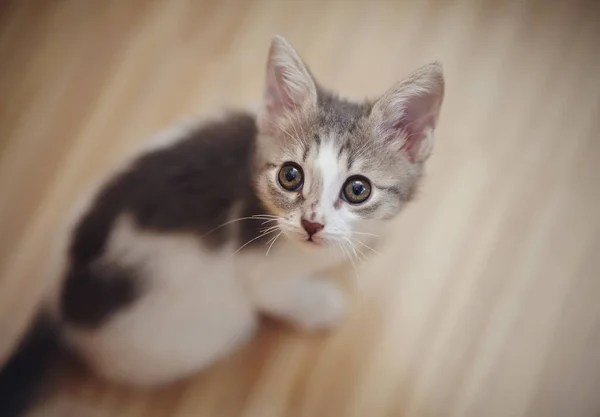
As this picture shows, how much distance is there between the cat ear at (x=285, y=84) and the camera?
1.05 meters

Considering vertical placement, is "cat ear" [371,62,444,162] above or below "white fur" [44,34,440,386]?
above

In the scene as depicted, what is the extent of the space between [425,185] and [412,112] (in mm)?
394

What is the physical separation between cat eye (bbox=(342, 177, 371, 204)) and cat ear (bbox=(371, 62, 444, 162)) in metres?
0.10

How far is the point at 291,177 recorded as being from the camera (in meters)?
1.08

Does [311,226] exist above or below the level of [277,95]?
below

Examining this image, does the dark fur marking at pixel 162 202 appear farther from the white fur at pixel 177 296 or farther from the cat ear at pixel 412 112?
the cat ear at pixel 412 112

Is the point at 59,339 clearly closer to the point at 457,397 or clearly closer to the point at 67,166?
the point at 67,166

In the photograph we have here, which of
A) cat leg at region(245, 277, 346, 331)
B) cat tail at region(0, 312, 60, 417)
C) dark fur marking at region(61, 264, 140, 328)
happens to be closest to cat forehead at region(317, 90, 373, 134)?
cat leg at region(245, 277, 346, 331)

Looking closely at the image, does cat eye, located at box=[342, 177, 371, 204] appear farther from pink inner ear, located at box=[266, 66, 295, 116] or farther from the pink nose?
Answer: pink inner ear, located at box=[266, 66, 295, 116]

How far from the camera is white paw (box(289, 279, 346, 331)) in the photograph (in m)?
1.31

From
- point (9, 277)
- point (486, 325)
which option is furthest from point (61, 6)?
point (486, 325)

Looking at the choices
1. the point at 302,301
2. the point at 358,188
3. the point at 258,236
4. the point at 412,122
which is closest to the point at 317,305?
the point at 302,301

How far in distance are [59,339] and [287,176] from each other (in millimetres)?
559

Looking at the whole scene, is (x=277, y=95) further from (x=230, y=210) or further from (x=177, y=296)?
(x=177, y=296)
